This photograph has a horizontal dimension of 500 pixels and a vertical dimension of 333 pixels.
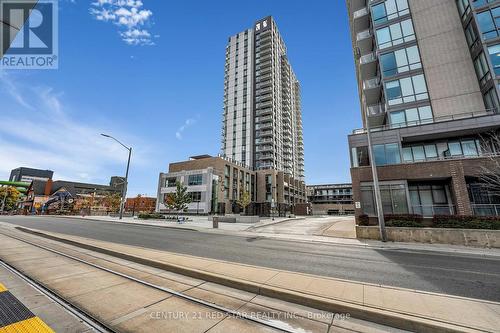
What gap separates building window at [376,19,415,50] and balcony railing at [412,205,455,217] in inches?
787

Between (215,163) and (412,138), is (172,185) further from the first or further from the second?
(412,138)

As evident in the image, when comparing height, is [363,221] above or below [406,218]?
below

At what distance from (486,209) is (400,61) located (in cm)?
1805

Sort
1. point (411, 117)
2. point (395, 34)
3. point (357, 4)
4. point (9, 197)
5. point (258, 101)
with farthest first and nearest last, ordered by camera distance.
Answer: point (258, 101) < point (9, 197) < point (357, 4) < point (395, 34) < point (411, 117)

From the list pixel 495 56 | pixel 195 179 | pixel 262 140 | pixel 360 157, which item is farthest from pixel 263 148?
pixel 495 56

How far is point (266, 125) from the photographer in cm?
7919

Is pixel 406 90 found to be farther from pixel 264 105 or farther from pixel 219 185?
pixel 264 105

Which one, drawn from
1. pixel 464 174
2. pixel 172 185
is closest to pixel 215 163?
pixel 172 185

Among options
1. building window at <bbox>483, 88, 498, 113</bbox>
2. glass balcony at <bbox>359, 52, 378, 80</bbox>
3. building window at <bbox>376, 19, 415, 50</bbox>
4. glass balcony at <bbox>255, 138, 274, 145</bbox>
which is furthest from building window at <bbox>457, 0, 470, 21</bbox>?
glass balcony at <bbox>255, 138, 274, 145</bbox>

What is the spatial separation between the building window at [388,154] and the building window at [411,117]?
3698 millimetres

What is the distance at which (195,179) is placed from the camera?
52.1 meters

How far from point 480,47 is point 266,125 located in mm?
60539

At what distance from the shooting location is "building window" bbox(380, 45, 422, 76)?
2505 centimetres

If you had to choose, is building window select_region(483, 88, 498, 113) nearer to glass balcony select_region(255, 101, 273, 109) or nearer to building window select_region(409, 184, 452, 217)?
building window select_region(409, 184, 452, 217)
